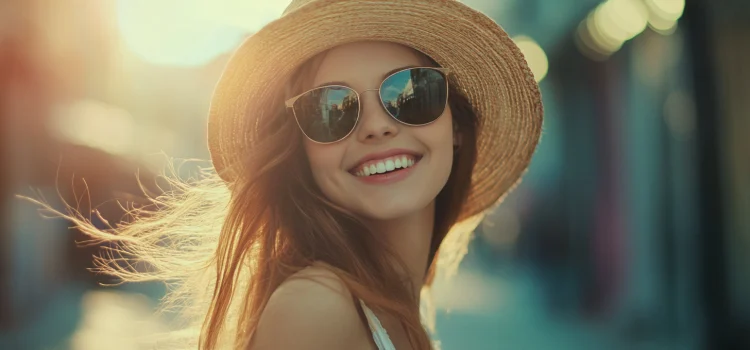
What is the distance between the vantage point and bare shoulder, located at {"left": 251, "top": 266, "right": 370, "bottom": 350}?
1.50 meters

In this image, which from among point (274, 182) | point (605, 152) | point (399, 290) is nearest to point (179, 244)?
point (274, 182)

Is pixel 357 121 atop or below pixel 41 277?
atop

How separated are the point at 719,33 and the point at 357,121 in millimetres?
5822

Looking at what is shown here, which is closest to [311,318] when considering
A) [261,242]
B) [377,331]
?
[377,331]

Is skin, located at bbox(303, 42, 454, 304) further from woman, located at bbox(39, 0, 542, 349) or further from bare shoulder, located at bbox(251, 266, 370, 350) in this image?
bare shoulder, located at bbox(251, 266, 370, 350)

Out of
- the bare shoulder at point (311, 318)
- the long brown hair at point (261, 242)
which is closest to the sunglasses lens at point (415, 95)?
the long brown hair at point (261, 242)

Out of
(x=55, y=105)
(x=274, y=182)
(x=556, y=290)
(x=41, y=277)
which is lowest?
(x=41, y=277)

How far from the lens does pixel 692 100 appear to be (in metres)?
6.91

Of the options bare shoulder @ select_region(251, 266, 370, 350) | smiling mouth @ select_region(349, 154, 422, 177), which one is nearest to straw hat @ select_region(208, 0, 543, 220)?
smiling mouth @ select_region(349, 154, 422, 177)

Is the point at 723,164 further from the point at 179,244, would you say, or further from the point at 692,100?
the point at 179,244

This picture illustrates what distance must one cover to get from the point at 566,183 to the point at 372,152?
10.5 metres

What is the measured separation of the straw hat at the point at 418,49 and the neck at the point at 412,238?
32 cm

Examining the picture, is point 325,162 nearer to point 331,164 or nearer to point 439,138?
point 331,164

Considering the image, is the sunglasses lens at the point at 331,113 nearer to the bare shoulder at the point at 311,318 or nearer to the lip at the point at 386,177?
the lip at the point at 386,177
